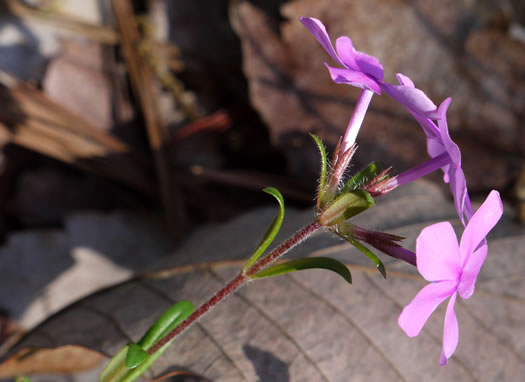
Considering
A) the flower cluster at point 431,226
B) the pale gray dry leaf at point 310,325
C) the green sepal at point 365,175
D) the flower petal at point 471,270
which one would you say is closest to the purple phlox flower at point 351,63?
the flower cluster at point 431,226

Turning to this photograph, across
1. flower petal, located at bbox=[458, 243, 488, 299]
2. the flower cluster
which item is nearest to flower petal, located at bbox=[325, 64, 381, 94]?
the flower cluster

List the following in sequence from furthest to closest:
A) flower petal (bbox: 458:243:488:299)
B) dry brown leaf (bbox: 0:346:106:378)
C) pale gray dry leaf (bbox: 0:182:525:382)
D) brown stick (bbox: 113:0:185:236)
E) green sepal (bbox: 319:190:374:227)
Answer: brown stick (bbox: 113:0:185:236)
dry brown leaf (bbox: 0:346:106:378)
pale gray dry leaf (bbox: 0:182:525:382)
green sepal (bbox: 319:190:374:227)
flower petal (bbox: 458:243:488:299)

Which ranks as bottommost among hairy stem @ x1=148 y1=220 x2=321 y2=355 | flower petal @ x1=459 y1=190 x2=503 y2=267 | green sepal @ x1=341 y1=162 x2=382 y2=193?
flower petal @ x1=459 y1=190 x2=503 y2=267

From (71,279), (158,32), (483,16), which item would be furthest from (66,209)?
(483,16)

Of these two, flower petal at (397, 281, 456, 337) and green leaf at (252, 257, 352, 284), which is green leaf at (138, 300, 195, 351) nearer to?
green leaf at (252, 257, 352, 284)

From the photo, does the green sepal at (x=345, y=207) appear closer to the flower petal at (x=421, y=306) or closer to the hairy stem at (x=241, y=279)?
the hairy stem at (x=241, y=279)

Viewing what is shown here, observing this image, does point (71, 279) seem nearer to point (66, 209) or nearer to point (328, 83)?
point (66, 209)

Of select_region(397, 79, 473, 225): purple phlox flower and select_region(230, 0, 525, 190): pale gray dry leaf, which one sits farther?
select_region(230, 0, 525, 190): pale gray dry leaf
